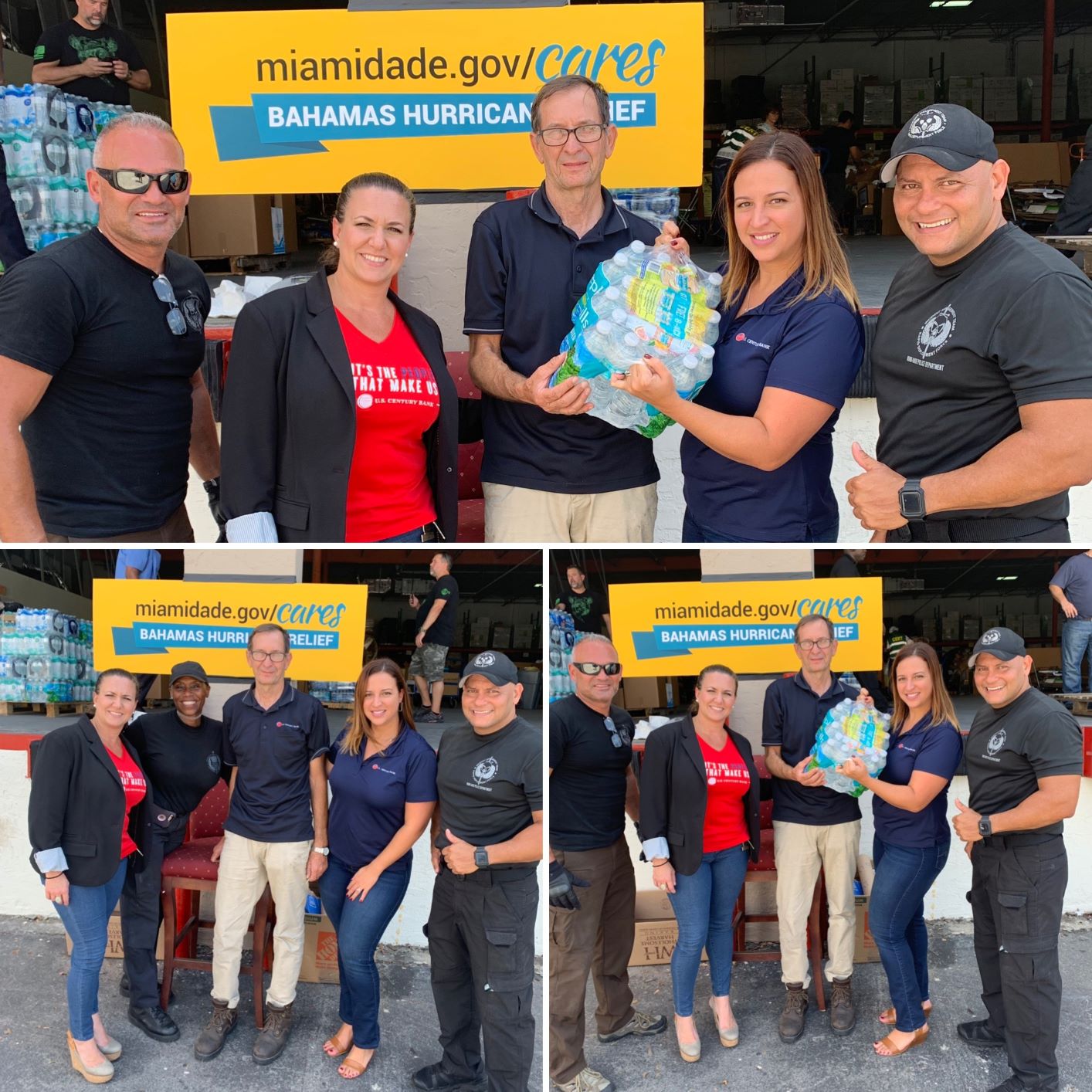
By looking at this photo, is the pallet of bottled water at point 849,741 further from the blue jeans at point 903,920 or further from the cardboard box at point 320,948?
the cardboard box at point 320,948

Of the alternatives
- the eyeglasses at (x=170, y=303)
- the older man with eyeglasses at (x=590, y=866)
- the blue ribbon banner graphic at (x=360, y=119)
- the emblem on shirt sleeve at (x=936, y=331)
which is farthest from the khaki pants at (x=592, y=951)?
the blue ribbon banner graphic at (x=360, y=119)

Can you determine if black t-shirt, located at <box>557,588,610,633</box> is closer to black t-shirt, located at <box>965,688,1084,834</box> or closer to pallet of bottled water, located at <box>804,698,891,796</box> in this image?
pallet of bottled water, located at <box>804,698,891,796</box>

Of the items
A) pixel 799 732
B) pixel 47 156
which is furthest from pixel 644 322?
Answer: pixel 47 156

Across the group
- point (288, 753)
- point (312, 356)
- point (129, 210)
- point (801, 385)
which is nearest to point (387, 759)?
point (288, 753)

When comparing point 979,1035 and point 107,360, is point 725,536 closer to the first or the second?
point 979,1035

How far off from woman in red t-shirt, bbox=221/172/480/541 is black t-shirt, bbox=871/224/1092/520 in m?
0.96

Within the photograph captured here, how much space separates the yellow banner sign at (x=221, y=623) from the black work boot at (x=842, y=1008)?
0.97 meters

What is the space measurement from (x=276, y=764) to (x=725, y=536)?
1029 millimetres

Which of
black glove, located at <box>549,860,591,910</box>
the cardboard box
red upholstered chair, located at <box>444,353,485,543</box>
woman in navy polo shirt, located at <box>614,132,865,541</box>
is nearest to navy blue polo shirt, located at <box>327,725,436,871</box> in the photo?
the cardboard box

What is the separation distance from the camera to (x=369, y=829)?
1.85m

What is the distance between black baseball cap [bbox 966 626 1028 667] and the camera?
1.75 m

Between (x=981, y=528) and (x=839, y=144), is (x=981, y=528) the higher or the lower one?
the lower one

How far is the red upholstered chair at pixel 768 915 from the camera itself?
1.81 meters

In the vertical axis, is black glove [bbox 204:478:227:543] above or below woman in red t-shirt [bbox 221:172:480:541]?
below
